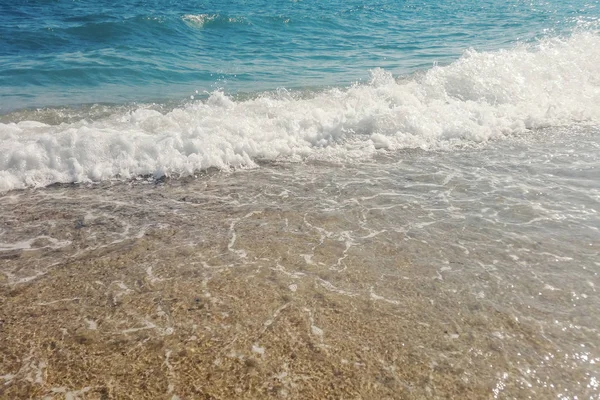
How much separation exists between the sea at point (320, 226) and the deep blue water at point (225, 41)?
0.25 m

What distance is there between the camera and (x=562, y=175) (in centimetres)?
652

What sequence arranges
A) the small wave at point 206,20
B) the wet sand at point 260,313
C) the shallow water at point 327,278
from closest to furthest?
the wet sand at point 260,313
the shallow water at point 327,278
the small wave at point 206,20

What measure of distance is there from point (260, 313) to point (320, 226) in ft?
5.33

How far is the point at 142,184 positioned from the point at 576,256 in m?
5.02

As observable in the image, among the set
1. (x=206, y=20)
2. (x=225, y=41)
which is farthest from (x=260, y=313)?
(x=206, y=20)

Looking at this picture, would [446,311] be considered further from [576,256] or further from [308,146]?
[308,146]

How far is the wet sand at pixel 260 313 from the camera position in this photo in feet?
9.80

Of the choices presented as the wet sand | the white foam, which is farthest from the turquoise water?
the wet sand

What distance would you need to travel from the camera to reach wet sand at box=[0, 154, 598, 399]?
9.80ft

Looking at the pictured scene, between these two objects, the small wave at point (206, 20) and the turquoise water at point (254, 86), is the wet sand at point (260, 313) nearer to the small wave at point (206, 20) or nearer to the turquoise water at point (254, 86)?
the turquoise water at point (254, 86)

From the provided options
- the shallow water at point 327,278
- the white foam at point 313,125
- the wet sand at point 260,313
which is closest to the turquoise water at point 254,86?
the white foam at point 313,125

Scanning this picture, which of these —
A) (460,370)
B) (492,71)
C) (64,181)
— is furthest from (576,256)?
(492,71)

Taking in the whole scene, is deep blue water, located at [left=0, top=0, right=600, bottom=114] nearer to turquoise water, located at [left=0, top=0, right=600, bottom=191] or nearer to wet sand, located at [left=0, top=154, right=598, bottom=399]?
turquoise water, located at [left=0, top=0, right=600, bottom=191]

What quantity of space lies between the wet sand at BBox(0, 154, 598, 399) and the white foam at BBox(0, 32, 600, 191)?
1.36 m
